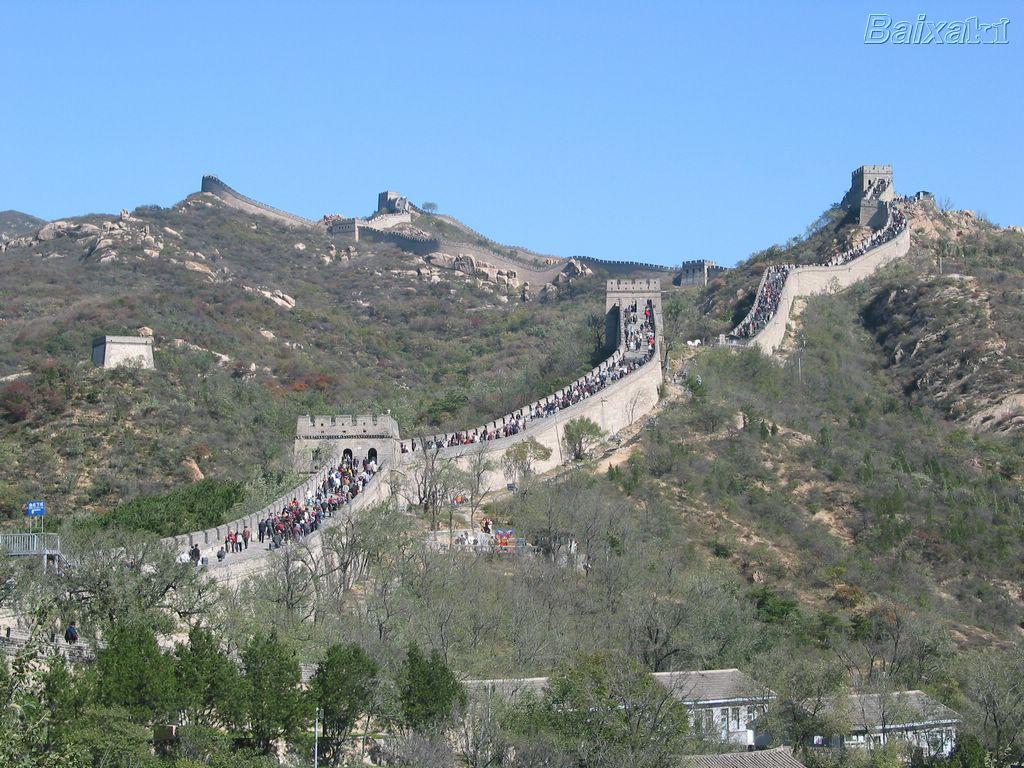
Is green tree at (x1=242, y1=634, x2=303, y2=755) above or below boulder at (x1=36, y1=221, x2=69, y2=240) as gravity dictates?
below

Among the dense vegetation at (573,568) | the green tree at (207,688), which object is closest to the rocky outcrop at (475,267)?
the dense vegetation at (573,568)

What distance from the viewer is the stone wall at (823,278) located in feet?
260

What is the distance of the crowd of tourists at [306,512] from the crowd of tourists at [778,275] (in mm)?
26316

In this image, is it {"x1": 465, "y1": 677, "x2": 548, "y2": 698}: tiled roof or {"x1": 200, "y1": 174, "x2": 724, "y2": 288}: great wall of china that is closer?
{"x1": 465, "y1": 677, "x2": 548, "y2": 698}: tiled roof

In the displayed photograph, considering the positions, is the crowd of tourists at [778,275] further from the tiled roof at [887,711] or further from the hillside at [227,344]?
the tiled roof at [887,711]

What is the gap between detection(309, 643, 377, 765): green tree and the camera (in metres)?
34.1

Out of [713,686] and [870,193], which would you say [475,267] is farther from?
[713,686]

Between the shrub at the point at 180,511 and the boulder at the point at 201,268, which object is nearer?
the shrub at the point at 180,511

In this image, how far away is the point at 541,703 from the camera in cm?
3638

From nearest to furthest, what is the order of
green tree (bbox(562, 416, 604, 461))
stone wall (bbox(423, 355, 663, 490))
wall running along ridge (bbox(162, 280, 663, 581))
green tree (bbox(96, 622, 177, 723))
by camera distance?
green tree (bbox(96, 622, 177, 723))
wall running along ridge (bbox(162, 280, 663, 581))
stone wall (bbox(423, 355, 663, 490))
green tree (bbox(562, 416, 604, 461))

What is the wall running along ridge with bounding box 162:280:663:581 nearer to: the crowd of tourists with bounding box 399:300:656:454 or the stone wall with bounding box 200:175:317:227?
the crowd of tourists with bounding box 399:300:656:454

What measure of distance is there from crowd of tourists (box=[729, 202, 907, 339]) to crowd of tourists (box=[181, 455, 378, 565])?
2632 centimetres

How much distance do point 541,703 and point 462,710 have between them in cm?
181

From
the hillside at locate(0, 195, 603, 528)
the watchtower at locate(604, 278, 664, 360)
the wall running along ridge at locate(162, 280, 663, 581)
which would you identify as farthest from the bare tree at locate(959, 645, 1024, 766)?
the watchtower at locate(604, 278, 664, 360)
